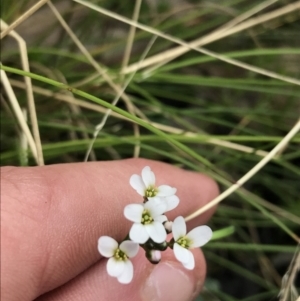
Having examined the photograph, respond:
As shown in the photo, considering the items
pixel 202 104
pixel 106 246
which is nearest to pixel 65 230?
pixel 106 246

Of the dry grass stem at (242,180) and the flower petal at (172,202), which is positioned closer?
the flower petal at (172,202)

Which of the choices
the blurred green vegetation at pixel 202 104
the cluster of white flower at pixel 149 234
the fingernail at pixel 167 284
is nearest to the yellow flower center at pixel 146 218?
the cluster of white flower at pixel 149 234

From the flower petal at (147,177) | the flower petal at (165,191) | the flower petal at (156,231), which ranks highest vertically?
the flower petal at (147,177)

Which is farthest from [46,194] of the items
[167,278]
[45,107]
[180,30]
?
[180,30]

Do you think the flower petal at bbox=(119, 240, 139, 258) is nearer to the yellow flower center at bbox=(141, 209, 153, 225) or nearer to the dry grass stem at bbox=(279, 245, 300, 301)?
the yellow flower center at bbox=(141, 209, 153, 225)

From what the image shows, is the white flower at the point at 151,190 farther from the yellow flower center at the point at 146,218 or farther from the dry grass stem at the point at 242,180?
the dry grass stem at the point at 242,180

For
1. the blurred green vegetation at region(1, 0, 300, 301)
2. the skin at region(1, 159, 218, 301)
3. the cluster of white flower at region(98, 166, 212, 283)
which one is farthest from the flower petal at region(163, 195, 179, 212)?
the blurred green vegetation at region(1, 0, 300, 301)

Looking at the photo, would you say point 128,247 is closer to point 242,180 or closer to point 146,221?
point 146,221

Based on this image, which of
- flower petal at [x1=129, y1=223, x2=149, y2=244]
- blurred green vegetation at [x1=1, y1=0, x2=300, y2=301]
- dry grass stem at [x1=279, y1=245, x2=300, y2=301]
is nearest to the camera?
flower petal at [x1=129, y1=223, x2=149, y2=244]
